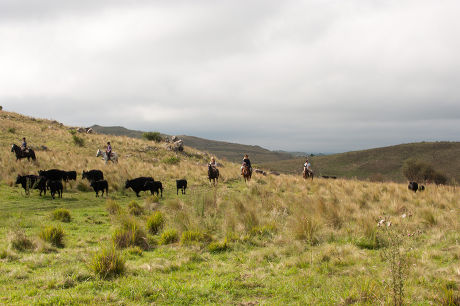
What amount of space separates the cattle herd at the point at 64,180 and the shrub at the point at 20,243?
350 inches

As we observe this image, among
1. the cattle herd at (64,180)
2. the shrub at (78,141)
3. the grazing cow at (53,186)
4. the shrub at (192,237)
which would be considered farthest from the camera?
the shrub at (78,141)

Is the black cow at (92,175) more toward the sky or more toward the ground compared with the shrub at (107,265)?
more toward the sky

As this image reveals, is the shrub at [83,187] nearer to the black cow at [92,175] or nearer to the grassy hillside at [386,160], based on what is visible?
the black cow at [92,175]

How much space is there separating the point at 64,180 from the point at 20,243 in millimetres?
12238

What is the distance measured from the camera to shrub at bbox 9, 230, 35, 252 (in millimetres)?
7535

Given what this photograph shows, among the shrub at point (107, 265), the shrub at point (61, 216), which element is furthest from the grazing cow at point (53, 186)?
the shrub at point (107, 265)

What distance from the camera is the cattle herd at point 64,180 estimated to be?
16.2m

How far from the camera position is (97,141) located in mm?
40781

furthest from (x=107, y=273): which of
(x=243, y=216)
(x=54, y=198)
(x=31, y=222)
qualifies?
(x=54, y=198)

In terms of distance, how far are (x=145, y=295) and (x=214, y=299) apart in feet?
3.76

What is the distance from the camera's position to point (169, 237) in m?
8.81

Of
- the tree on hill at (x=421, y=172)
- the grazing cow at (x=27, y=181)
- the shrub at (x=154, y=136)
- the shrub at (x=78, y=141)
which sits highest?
the shrub at (x=154, y=136)

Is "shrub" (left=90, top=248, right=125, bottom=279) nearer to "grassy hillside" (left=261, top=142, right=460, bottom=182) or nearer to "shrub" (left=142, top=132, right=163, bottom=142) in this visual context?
"shrub" (left=142, top=132, right=163, bottom=142)

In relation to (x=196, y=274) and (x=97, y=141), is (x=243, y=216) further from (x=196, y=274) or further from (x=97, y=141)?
(x=97, y=141)
